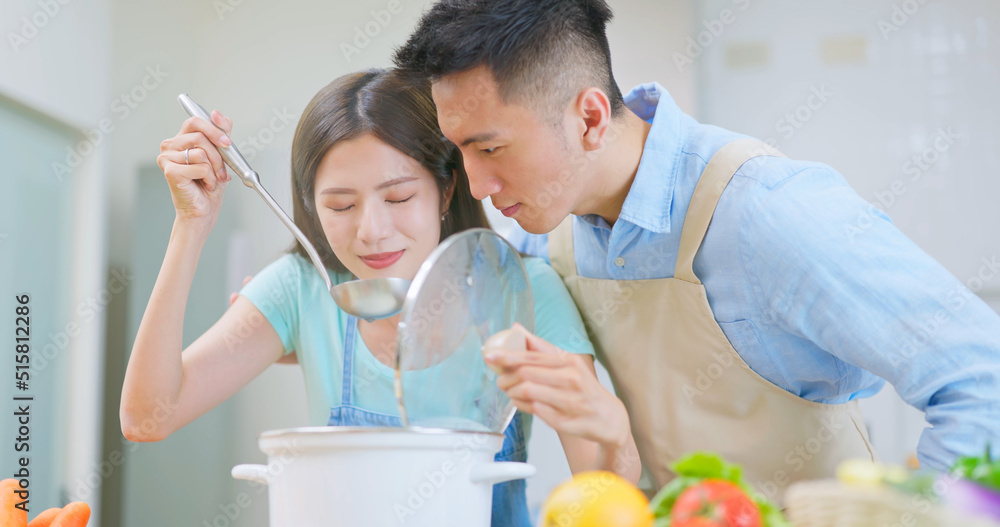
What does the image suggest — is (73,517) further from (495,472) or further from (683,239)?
(683,239)

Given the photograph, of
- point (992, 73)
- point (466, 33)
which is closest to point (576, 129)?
point (466, 33)

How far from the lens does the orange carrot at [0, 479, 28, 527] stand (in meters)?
0.74

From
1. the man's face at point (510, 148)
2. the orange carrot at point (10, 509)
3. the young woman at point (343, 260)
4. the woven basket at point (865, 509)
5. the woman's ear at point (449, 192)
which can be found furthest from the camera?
the woman's ear at point (449, 192)

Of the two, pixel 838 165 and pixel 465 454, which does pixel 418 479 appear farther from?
pixel 838 165

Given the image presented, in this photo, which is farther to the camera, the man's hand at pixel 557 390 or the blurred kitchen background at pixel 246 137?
the blurred kitchen background at pixel 246 137

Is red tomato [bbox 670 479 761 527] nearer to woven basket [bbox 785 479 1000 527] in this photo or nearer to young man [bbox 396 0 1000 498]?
woven basket [bbox 785 479 1000 527]

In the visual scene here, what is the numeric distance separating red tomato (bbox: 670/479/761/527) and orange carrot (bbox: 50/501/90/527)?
0.67m

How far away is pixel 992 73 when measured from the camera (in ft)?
5.83

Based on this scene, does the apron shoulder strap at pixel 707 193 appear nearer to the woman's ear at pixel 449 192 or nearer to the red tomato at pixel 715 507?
the woman's ear at pixel 449 192

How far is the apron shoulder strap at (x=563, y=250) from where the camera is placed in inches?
41.5

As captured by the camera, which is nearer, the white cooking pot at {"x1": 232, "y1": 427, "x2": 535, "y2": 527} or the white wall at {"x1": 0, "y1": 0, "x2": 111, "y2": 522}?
the white cooking pot at {"x1": 232, "y1": 427, "x2": 535, "y2": 527}

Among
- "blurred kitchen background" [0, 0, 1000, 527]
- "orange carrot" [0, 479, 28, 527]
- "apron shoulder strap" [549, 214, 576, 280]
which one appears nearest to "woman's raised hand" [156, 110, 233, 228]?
"orange carrot" [0, 479, 28, 527]

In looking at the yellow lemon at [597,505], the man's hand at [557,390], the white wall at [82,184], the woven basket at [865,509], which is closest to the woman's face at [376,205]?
the man's hand at [557,390]

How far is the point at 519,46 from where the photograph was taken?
83 cm
